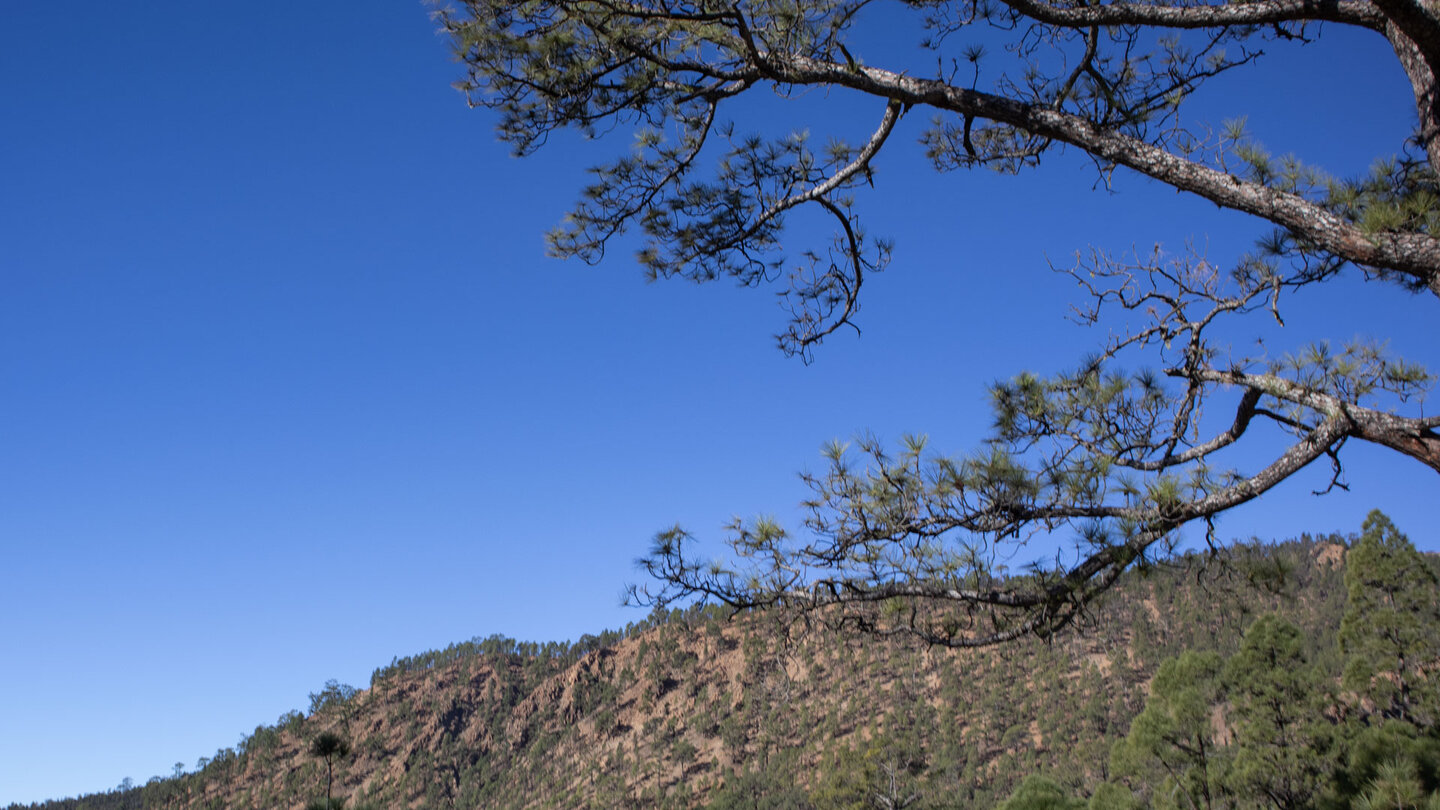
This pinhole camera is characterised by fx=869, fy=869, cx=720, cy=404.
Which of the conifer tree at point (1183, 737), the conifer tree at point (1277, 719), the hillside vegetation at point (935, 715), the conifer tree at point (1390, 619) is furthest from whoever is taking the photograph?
the conifer tree at point (1183, 737)

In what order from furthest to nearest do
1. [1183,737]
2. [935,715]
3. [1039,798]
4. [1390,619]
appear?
[935,715]
[1183,737]
[1039,798]
[1390,619]

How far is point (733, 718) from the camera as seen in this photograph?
62.8m

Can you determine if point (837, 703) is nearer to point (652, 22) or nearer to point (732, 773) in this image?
point (732, 773)

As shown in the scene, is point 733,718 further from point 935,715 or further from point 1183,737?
point 1183,737

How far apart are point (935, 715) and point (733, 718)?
61.8ft

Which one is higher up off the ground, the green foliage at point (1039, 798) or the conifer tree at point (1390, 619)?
the conifer tree at point (1390, 619)

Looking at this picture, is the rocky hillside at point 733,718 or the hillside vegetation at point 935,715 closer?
the hillside vegetation at point 935,715

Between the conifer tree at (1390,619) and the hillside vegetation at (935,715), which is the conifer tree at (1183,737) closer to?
the hillside vegetation at (935,715)

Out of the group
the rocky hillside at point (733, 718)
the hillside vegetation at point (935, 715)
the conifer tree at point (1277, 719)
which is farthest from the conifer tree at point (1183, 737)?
the rocky hillside at point (733, 718)

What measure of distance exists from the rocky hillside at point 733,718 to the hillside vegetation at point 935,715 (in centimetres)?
16

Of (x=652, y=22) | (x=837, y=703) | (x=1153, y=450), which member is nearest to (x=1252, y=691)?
(x=1153, y=450)

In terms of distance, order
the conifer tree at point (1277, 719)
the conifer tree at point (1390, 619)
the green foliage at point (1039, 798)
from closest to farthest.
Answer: the conifer tree at point (1277, 719) → the conifer tree at point (1390, 619) → the green foliage at point (1039, 798)

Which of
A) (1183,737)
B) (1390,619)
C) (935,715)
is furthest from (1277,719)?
(935,715)

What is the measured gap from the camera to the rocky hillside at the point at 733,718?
36.5 metres
